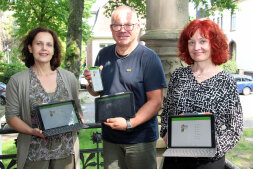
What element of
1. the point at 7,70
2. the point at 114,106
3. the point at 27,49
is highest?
the point at 27,49

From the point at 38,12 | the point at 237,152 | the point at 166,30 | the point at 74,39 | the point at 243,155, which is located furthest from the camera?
the point at 38,12

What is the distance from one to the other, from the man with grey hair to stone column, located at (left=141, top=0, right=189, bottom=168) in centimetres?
106

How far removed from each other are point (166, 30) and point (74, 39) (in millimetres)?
5846

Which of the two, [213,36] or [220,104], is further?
[213,36]

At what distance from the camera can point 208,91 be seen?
207cm

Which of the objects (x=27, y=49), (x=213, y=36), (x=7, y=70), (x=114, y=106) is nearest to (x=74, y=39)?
(x=27, y=49)

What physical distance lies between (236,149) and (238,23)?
28227mm

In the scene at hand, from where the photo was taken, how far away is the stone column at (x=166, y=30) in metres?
3.50

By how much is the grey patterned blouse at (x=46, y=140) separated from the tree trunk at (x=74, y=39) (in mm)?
6112

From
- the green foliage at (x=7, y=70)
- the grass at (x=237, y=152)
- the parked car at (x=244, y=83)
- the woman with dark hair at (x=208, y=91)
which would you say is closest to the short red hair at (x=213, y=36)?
the woman with dark hair at (x=208, y=91)

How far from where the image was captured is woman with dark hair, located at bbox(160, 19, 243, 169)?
2.04 meters

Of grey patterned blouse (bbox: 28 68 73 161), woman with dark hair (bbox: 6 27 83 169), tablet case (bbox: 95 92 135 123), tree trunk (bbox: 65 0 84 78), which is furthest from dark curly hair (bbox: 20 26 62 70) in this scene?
tree trunk (bbox: 65 0 84 78)

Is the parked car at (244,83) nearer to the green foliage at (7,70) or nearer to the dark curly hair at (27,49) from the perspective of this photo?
the green foliage at (7,70)

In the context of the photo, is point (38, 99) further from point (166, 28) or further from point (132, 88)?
point (166, 28)
